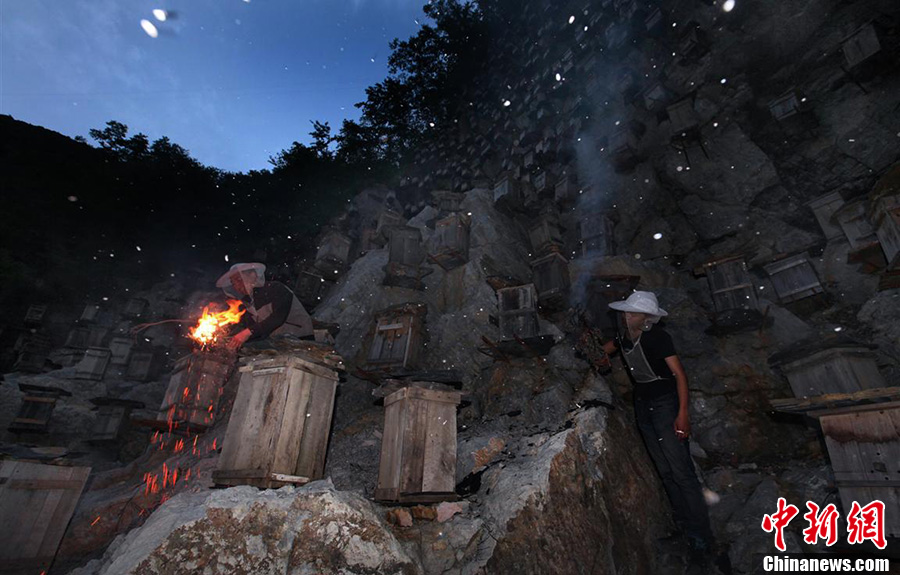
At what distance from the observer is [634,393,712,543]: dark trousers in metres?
5.06

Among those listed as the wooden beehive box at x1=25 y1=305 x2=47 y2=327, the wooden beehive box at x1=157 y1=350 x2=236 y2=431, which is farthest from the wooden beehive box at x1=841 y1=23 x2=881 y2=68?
the wooden beehive box at x1=25 y1=305 x2=47 y2=327

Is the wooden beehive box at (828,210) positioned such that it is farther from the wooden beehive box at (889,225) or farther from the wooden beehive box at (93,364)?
the wooden beehive box at (93,364)

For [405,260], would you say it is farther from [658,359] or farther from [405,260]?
[658,359]

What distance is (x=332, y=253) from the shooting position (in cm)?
1770

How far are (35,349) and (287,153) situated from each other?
1891 cm

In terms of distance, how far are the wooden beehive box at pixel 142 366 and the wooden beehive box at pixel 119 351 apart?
0.73 feet

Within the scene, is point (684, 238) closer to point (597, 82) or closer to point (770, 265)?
point (770, 265)

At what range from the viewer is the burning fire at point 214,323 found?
29.9ft

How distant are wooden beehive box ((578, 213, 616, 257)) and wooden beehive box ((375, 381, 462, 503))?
1082cm

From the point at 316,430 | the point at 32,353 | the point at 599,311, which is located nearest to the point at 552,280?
the point at 599,311

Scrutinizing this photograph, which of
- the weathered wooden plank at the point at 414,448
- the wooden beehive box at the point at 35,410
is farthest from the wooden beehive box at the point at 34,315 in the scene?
the weathered wooden plank at the point at 414,448

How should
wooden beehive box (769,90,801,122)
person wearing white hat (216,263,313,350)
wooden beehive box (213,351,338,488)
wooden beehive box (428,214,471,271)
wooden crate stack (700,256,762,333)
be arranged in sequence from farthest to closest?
1. wooden beehive box (428,214,471,271)
2. wooden beehive box (769,90,801,122)
3. wooden crate stack (700,256,762,333)
4. person wearing white hat (216,263,313,350)
5. wooden beehive box (213,351,338,488)

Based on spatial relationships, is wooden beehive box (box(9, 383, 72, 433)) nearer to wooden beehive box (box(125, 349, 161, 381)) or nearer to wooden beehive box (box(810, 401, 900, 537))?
wooden beehive box (box(125, 349, 161, 381))

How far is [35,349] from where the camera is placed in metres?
20.7
